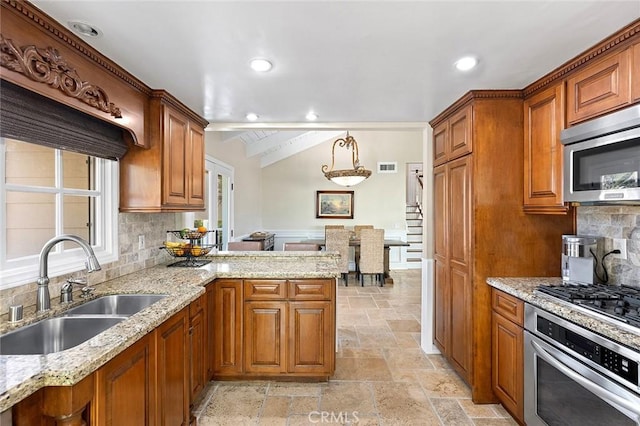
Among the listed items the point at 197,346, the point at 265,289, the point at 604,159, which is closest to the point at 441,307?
the point at 265,289

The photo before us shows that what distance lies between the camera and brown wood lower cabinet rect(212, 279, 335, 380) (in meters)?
2.48

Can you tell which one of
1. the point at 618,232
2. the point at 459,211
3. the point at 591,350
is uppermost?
the point at 459,211

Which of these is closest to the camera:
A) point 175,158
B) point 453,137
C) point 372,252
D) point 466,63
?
point 466,63

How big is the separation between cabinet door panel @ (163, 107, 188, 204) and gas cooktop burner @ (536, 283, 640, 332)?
2.62 metres

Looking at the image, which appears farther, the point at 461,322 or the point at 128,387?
the point at 461,322

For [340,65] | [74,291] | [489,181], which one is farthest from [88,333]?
[489,181]

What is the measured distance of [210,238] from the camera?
173 inches

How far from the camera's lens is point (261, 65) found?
75.5 inches

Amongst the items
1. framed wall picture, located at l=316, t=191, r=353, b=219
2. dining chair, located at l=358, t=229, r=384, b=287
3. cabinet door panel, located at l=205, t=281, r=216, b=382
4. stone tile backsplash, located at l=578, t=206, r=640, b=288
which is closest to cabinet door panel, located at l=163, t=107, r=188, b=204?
cabinet door panel, located at l=205, t=281, r=216, b=382

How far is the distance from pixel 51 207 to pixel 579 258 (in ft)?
10.9

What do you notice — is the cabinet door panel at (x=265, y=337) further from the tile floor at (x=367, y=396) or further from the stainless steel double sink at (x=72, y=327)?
the stainless steel double sink at (x=72, y=327)

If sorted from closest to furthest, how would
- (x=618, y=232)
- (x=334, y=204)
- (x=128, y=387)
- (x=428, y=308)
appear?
(x=128, y=387) < (x=618, y=232) < (x=428, y=308) < (x=334, y=204)

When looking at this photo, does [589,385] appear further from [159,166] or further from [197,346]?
[159,166]

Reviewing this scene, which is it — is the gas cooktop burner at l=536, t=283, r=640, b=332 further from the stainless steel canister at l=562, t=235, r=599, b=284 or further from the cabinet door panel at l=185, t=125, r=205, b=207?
the cabinet door panel at l=185, t=125, r=205, b=207
